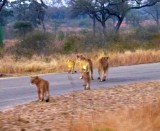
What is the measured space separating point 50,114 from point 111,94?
339 cm

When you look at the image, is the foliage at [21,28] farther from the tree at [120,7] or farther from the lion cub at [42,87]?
the lion cub at [42,87]

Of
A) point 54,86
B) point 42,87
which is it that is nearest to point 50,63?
point 54,86

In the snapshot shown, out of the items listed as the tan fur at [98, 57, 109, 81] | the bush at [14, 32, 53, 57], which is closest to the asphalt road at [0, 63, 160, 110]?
the tan fur at [98, 57, 109, 81]

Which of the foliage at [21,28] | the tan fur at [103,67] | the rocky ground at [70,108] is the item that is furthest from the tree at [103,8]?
the rocky ground at [70,108]

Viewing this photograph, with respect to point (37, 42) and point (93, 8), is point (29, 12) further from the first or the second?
point (37, 42)

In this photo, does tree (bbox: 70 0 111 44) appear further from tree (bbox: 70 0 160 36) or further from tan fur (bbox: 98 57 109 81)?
tan fur (bbox: 98 57 109 81)

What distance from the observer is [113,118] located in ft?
31.4

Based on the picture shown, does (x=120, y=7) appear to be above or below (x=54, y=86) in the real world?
above

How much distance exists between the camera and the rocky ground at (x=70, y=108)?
975 centimetres

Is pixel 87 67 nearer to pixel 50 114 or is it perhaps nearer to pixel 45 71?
pixel 50 114

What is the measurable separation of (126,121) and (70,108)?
2.69 metres

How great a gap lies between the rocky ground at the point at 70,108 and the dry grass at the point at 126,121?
19cm

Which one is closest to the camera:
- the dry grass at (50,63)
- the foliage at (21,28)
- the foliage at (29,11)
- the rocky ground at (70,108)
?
the rocky ground at (70,108)

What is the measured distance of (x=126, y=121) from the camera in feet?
30.6
